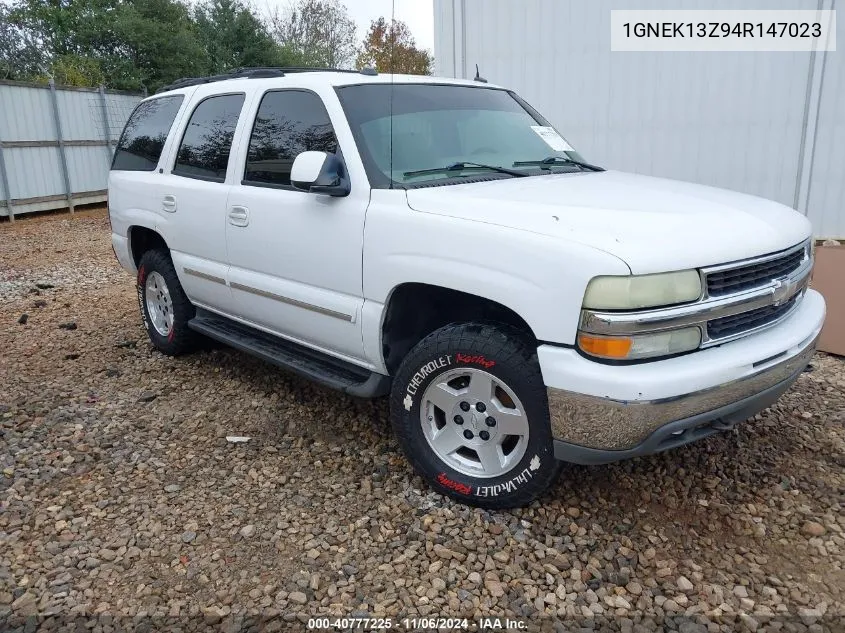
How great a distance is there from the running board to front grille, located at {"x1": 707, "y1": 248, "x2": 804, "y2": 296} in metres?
1.59

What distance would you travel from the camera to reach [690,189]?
332 cm

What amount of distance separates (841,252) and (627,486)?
111 inches

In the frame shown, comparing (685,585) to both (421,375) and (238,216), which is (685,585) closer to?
(421,375)

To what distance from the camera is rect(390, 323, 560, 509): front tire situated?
2764mm

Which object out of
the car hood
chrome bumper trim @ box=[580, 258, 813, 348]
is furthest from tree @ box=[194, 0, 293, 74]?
chrome bumper trim @ box=[580, 258, 813, 348]

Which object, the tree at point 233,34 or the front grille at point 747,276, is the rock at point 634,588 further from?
the tree at point 233,34

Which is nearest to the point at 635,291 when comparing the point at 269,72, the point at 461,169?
the point at 461,169

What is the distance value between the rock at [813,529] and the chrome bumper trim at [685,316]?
2.98 feet

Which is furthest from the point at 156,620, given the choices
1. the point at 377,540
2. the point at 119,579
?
the point at 377,540

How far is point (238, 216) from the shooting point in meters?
3.98

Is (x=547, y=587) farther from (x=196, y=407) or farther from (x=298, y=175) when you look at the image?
(x=196, y=407)

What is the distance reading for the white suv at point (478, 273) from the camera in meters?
2.49

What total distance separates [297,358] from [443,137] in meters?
1.47

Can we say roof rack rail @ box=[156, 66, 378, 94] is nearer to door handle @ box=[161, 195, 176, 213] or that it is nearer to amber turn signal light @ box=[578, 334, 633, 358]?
door handle @ box=[161, 195, 176, 213]
